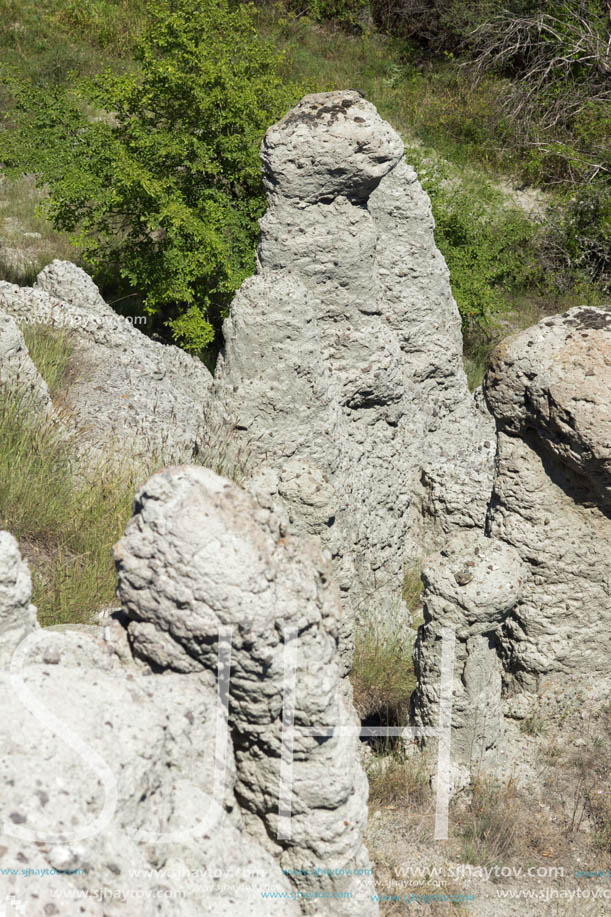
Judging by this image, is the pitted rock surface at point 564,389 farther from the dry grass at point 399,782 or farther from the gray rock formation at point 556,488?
the dry grass at point 399,782

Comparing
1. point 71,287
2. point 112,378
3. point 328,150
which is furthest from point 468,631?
point 71,287

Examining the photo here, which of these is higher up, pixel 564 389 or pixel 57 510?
pixel 564 389

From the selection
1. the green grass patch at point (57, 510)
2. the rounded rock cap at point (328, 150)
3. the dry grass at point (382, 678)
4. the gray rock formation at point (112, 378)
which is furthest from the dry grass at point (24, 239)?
the dry grass at point (382, 678)

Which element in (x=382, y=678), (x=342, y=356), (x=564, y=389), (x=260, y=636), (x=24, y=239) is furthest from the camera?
(x=24, y=239)

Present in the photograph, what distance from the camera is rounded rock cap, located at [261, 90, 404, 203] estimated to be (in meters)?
4.84

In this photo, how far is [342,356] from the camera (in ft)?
16.9

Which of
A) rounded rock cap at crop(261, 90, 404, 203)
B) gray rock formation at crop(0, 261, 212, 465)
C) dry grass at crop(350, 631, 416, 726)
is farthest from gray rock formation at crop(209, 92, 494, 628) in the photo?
gray rock formation at crop(0, 261, 212, 465)

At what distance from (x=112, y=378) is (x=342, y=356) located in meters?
2.75

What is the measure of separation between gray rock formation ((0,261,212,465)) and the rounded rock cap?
1.79 meters

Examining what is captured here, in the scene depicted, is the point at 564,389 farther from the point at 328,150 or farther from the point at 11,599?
the point at 11,599

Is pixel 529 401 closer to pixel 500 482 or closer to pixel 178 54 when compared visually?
pixel 500 482

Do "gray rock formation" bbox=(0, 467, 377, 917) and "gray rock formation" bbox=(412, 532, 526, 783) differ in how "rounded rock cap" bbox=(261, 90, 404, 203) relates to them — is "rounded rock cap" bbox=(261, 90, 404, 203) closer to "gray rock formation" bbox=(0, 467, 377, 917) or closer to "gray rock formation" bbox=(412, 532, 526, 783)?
"gray rock formation" bbox=(412, 532, 526, 783)

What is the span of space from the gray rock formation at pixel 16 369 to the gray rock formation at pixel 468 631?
2.95 m

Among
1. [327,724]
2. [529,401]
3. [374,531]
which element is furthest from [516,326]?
[327,724]
